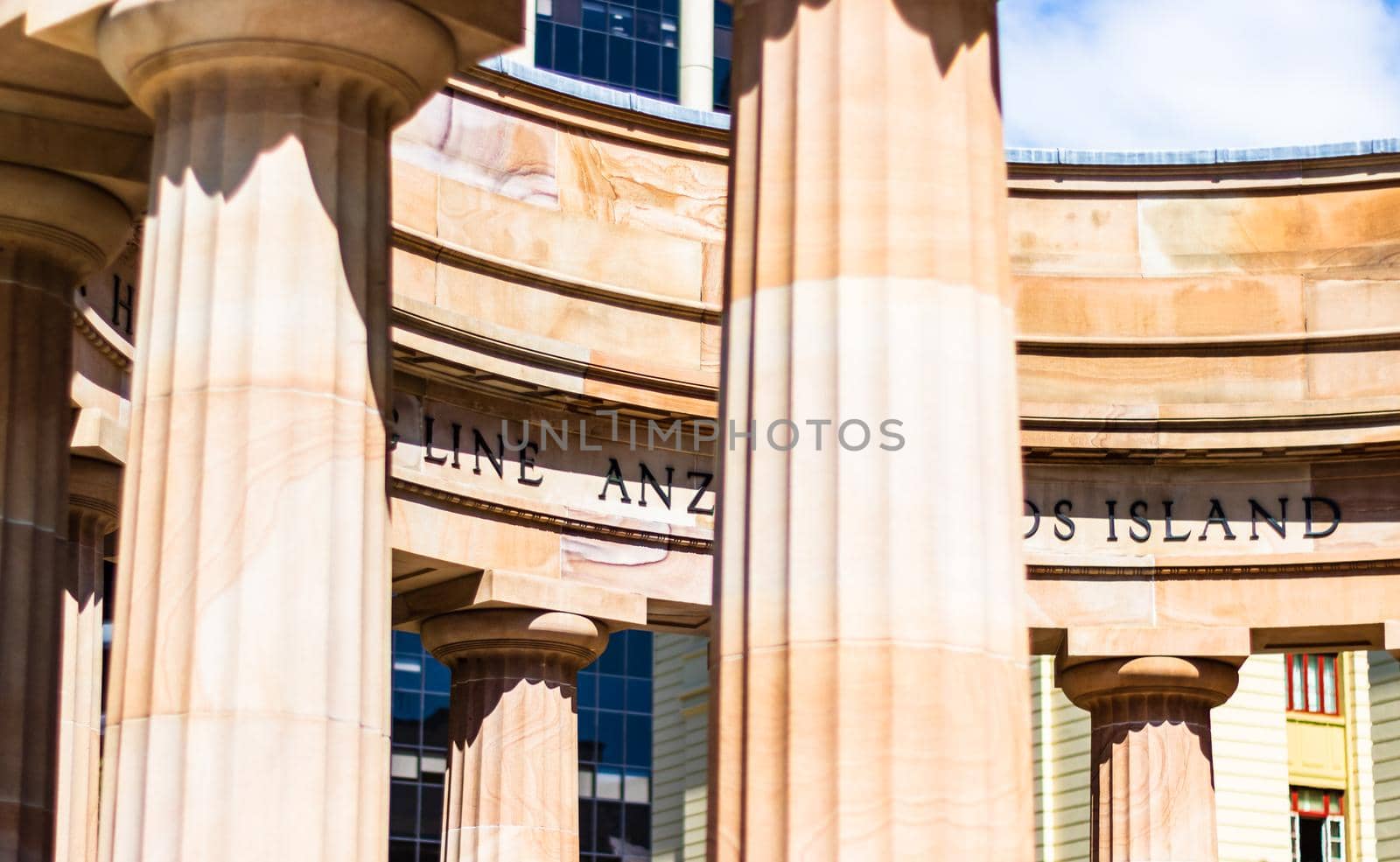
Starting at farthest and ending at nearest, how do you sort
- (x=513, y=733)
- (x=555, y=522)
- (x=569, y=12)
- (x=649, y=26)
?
(x=649, y=26) → (x=569, y=12) → (x=555, y=522) → (x=513, y=733)

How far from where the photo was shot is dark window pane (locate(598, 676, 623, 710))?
182125 mm

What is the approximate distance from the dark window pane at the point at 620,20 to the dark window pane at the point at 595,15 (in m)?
0.49

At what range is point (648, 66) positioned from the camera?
192 meters

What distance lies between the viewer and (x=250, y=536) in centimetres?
3878

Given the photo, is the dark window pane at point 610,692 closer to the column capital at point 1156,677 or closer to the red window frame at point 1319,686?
the red window frame at point 1319,686

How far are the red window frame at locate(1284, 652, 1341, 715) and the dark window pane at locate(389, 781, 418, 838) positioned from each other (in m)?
65.0

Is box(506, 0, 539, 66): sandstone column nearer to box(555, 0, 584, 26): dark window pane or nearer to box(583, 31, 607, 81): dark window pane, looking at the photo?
box(555, 0, 584, 26): dark window pane

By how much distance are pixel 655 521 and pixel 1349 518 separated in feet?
71.8

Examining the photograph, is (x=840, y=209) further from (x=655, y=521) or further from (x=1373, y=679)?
(x=1373, y=679)

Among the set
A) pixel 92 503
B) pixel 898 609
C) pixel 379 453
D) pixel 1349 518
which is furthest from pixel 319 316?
pixel 1349 518

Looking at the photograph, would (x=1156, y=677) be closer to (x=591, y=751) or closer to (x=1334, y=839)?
(x=1334, y=839)

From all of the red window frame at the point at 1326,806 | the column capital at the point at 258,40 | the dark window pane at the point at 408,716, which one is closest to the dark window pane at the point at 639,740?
the dark window pane at the point at 408,716

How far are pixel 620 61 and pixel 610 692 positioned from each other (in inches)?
2045

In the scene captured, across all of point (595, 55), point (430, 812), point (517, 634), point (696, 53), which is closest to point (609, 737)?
point (430, 812)
